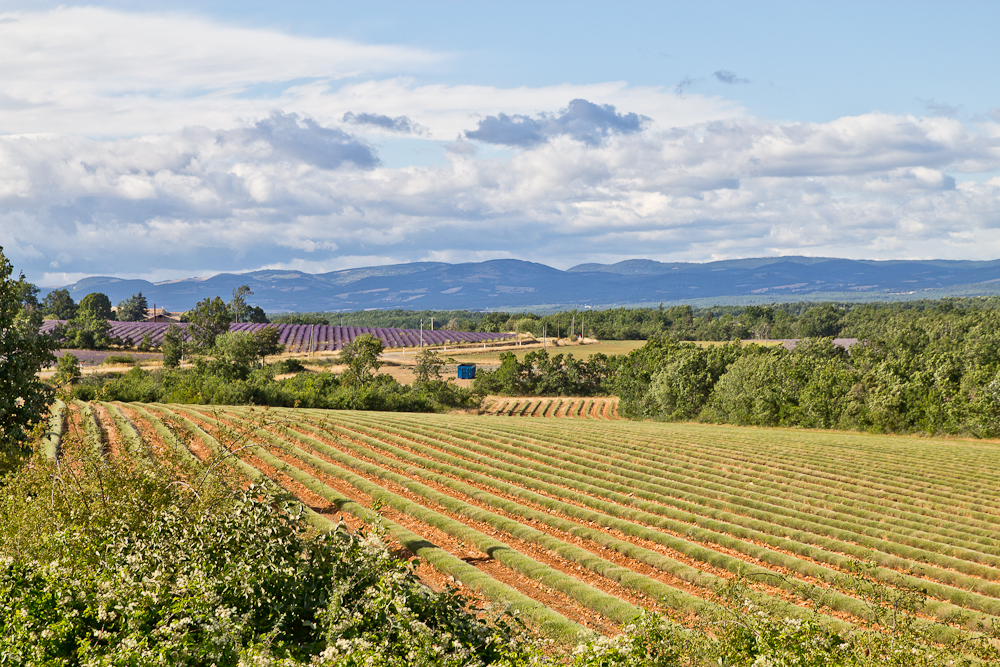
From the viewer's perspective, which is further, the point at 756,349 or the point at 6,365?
the point at 756,349

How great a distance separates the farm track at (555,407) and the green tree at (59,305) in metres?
105

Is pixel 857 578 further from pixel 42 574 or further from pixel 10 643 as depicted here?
pixel 42 574

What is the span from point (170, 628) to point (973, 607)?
14.8m

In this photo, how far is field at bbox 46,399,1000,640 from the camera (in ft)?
44.8

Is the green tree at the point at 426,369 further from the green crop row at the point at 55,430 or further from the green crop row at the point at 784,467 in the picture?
the green crop row at the point at 55,430

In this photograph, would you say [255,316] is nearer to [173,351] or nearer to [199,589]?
[173,351]

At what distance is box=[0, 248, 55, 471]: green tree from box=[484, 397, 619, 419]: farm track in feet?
179

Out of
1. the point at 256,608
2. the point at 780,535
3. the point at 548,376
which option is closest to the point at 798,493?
the point at 780,535

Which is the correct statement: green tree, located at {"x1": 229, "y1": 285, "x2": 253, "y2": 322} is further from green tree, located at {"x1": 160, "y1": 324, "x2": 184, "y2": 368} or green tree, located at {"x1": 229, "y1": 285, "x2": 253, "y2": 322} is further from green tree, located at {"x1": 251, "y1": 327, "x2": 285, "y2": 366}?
green tree, located at {"x1": 251, "y1": 327, "x2": 285, "y2": 366}

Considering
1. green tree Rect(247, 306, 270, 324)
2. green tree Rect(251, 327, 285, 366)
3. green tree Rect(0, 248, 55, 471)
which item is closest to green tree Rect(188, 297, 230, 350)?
green tree Rect(251, 327, 285, 366)

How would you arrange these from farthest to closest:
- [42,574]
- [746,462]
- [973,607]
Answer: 1. [746,462]
2. [973,607]
3. [42,574]

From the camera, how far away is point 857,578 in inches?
334

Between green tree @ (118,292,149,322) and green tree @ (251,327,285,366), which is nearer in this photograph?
green tree @ (251,327,285,366)

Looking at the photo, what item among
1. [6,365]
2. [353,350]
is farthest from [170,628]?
[353,350]
